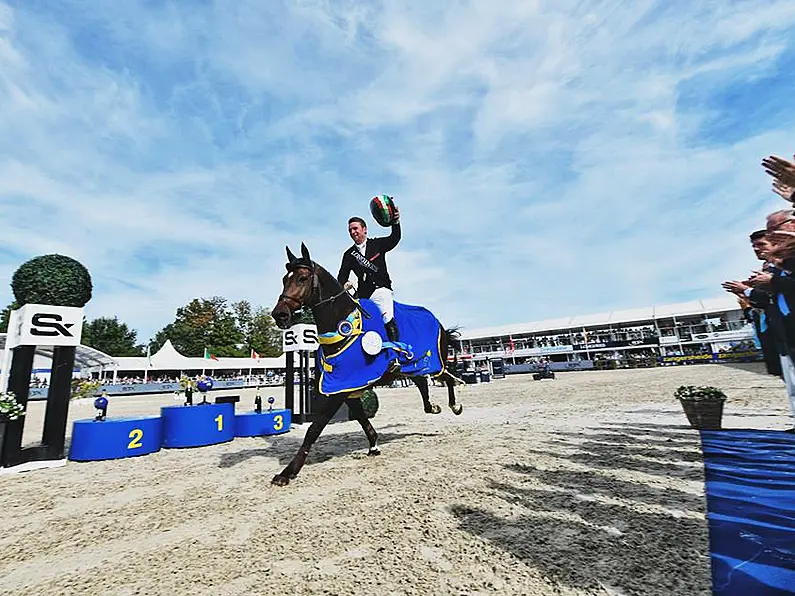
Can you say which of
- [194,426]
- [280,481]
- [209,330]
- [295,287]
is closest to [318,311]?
[295,287]

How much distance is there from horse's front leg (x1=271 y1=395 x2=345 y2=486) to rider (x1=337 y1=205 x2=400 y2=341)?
146 cm

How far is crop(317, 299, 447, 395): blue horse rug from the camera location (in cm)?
504

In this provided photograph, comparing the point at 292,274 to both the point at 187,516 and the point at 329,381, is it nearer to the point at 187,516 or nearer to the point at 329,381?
the point at 329,381

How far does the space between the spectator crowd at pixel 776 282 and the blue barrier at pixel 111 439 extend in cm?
917

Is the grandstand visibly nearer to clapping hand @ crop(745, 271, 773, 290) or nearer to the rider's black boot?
clapping hand @ crop(745, 271, 773, 290)

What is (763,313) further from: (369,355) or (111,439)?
(111,439)

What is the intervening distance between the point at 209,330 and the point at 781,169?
229 feet

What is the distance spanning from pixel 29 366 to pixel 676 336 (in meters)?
68.7

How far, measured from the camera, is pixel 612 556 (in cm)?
252

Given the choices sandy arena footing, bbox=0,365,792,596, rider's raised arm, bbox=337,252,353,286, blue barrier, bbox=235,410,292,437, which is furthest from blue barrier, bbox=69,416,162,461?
rider's raised arm, bbox=337,252,353,286

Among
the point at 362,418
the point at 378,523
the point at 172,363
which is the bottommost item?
the point at 378,523

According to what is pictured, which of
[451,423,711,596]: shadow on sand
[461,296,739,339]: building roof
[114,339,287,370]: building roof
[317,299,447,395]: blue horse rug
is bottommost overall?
[451,423,711,596]: shadow on sand

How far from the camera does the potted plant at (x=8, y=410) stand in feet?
18.3

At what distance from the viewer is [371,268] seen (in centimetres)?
600
